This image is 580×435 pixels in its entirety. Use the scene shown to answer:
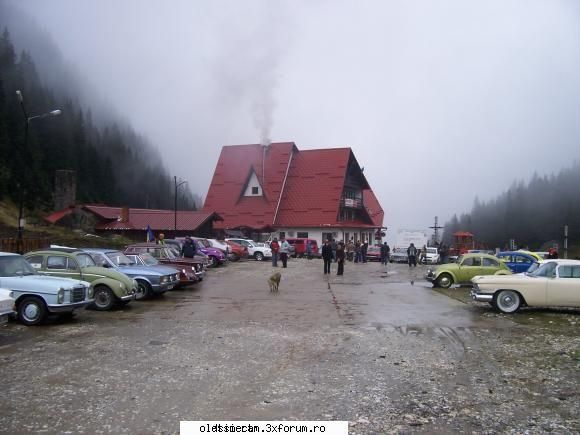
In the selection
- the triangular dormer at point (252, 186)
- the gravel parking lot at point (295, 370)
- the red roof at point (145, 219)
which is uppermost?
→ the triangular dormer at point (252, 186)

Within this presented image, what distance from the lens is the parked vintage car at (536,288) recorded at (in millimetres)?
12727

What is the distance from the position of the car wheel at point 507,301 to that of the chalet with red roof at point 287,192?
121 ft

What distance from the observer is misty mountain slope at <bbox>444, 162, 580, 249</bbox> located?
77250mm

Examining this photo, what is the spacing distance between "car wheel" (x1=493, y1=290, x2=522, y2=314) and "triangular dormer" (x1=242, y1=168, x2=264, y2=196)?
42.5 metres

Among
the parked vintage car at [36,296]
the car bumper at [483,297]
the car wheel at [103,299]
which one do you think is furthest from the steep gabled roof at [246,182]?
the parked vintage car at [36,296]

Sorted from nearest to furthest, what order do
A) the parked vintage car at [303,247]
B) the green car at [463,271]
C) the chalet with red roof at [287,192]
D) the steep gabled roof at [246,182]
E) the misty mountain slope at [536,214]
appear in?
the green car at [463,271] < the parked vintage car at [303,247] < the chalet with red roof at [287,192] < the steep gabled roof at [246,182] < the misty mountain slope at [536,214]

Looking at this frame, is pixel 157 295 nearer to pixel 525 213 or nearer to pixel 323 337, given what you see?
pixel 323 337

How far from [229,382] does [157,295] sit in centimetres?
1075

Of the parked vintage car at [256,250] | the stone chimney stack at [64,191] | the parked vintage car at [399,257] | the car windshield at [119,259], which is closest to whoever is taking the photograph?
the car windshield at [119,259]

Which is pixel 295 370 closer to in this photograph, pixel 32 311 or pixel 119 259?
pixel 32 311

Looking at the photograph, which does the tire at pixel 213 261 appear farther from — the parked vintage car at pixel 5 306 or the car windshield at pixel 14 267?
the parked vintage car at pixel 5 306

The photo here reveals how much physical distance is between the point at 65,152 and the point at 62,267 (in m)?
63.8

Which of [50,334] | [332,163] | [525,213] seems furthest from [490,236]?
[50,334]

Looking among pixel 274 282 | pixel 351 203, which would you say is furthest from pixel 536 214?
pixel 274 282
